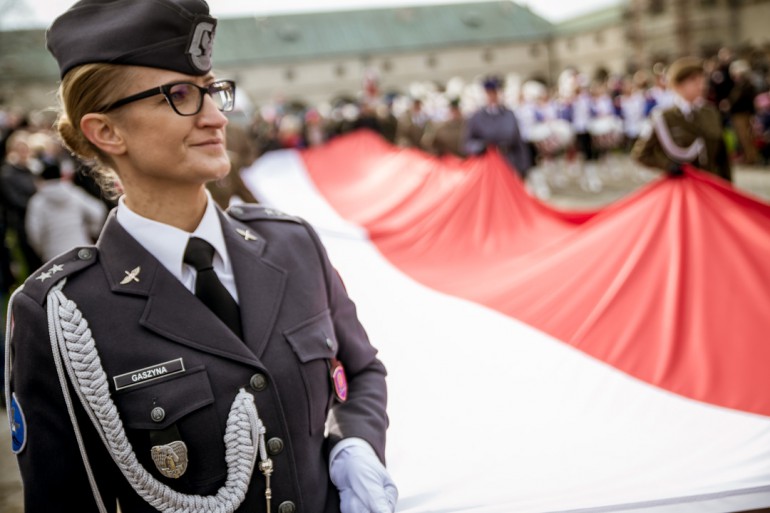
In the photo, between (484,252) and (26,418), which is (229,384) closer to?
(26,418)

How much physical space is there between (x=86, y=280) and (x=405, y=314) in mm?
2230

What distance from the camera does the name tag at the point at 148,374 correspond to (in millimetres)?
1508

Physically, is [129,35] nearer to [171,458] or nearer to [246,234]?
[246,234]

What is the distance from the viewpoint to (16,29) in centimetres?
2705

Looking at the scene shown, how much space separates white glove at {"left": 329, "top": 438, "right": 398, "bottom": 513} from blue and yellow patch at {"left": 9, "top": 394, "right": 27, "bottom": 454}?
65 cm

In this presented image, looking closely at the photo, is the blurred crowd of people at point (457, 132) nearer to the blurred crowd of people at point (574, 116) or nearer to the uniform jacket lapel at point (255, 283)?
the blurred crowd of people at point (574, 116)

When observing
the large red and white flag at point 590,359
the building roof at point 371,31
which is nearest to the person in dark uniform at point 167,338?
the large red and white flag at point 590,359

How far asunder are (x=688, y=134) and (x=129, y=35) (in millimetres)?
6136

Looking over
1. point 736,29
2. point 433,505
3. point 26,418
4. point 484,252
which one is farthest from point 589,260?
point 736,29

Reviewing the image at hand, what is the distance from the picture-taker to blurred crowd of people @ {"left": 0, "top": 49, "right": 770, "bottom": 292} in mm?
6555

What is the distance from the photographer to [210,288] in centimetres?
164

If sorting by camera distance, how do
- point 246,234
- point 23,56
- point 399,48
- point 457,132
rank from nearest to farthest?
point 246,234
point 457,132
point 23,56
point 399,48

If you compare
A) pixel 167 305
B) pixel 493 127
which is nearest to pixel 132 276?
pixel 167 305

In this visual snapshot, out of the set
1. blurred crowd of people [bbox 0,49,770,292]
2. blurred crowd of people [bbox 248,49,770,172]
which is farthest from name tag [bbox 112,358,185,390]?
blurred crowd of people [bbox 248,49,770,172]
